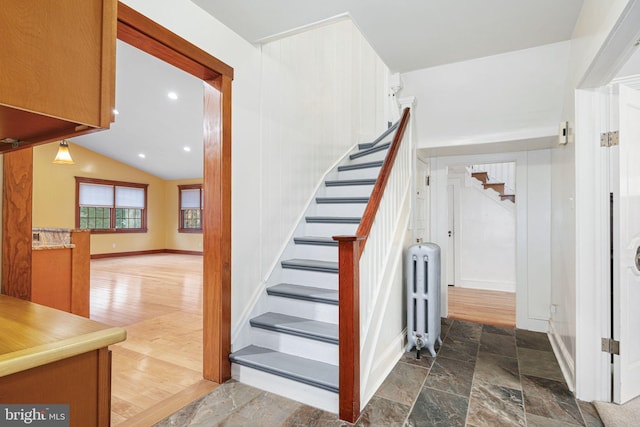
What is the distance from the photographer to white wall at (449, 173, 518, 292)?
18.1ft

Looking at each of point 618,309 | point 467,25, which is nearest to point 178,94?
point 467,25

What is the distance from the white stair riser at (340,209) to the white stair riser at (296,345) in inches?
55.0

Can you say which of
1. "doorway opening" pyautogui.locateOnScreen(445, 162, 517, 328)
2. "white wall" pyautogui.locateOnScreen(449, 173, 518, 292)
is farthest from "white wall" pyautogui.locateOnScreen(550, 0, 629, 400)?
"white wall" pyautogui.locateOnScreen(449, 173, 518, 292)

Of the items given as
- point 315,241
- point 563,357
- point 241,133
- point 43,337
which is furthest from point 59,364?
point 563,357

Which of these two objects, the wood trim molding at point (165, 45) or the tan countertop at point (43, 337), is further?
the wood trim molding at point (165, 45)

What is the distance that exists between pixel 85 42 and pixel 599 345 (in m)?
3.04

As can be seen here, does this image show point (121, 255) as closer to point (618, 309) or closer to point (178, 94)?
point (178, 94)

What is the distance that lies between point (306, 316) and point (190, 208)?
945 cm

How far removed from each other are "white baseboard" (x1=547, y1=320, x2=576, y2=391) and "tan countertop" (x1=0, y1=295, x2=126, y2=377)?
9.26 feet

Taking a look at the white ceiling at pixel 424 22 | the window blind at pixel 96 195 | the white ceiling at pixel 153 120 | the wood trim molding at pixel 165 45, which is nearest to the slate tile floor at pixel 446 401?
the wood trim molding at pixel 165 45

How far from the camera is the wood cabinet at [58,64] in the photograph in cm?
77

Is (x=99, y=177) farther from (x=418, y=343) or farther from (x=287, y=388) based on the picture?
(x=418, y=343)

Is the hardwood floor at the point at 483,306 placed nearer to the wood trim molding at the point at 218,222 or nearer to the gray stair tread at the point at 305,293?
the gray stair tread at the point at 305,293

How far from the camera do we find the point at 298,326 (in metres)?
2.48
